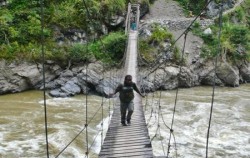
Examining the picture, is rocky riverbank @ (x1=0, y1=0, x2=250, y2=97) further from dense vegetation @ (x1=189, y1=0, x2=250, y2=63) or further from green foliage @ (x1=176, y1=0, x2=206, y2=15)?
green foliage @ (x1=176, y1=0, x2=206, y2=15)

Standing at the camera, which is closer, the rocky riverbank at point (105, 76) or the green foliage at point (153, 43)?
the rocky riverbank at point (105, 76)

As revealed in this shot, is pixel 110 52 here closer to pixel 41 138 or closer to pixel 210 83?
pixel 210 83

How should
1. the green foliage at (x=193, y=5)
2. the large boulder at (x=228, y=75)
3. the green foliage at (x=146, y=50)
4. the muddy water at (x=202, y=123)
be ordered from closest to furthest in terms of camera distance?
the muddy water at (x=202, y=123), the green foliage at (x=146, y=50), the large boulder at (x=228, y=75), the green foliage at (x=193, y=5)

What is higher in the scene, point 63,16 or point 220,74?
point 63,16

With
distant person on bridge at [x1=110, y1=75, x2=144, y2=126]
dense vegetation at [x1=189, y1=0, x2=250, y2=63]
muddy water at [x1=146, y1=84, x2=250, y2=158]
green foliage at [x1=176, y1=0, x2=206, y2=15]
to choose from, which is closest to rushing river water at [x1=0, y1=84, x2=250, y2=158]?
muddy water at [x1=146, y1=84, x2=250, y2=158]

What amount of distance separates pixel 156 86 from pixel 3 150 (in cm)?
805

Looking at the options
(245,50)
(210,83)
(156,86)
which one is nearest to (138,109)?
(156,86)

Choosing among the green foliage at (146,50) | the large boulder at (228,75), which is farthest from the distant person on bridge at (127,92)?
the large boulder at (228,75)

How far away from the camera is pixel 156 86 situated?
48.6ft

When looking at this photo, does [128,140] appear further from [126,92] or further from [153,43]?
[153,43]

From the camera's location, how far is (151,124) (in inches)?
412

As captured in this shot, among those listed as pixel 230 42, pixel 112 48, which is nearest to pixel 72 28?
pixel 112 48

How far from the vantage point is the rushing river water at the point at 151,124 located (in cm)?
832

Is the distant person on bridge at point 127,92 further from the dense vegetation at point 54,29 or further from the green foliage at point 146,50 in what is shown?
the green foliage at point 146,50
